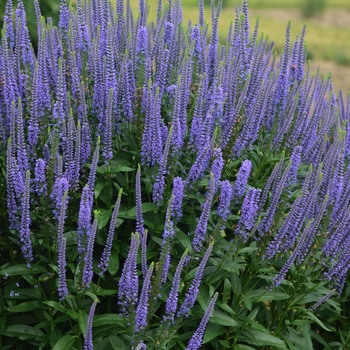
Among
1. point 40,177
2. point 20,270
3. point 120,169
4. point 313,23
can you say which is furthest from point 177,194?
point 313,23

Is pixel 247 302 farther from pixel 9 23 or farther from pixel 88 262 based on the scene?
pixel 9 23

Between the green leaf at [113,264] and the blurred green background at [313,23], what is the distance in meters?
11.4

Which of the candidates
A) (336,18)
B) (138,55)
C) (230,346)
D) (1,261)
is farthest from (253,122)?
(336,18)

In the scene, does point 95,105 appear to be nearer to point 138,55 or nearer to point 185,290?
point 138,55

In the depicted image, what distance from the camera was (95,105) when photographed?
153 inches

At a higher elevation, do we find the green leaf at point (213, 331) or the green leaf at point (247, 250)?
the green leaf at point (247, 250)

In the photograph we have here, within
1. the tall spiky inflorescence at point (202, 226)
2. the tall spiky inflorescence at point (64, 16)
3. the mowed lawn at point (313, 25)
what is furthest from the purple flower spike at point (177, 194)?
the mowed lawn at point (313, 25)


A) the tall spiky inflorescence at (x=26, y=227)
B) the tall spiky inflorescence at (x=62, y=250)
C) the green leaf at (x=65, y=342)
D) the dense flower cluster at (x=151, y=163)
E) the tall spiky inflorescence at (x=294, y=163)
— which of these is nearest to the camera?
the tall spiky inflorescence at (x=62, y=250)

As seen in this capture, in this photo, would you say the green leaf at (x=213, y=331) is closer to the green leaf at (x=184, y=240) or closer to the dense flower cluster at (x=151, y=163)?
the dense flower cluster at (x=151, y=163)

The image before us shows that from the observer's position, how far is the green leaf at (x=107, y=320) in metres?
3.39

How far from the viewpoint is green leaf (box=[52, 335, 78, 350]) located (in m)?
3.33

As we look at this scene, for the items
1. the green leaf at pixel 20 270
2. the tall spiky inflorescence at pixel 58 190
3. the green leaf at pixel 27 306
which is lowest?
the green leaf at pixel 27 306

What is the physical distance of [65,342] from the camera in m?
3.38

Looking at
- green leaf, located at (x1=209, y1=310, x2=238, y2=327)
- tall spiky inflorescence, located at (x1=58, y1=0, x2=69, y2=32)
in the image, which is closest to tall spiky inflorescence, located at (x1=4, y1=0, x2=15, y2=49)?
tall spiky inflorescence, located at (x1=58, y1=0, x2=69, y2=32)
